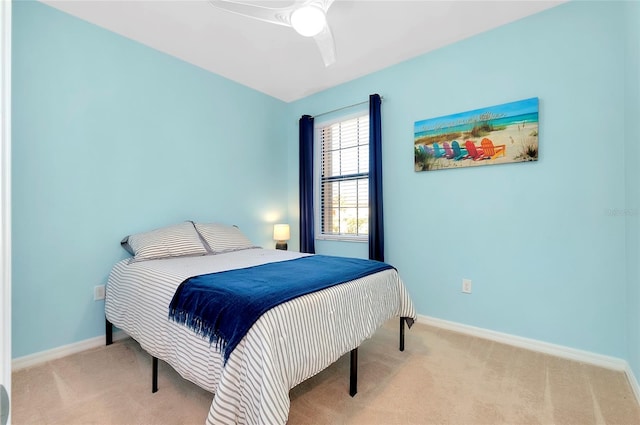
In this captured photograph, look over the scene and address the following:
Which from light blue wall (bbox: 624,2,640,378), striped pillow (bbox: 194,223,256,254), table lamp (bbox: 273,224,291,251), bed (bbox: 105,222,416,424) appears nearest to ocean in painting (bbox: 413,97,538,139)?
light blue wall (bbox: 624,2,640,378)

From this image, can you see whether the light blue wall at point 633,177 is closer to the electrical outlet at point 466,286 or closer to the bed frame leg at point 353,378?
the electrical outlet at point 466,286

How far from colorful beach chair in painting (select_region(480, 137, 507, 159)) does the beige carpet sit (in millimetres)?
1568

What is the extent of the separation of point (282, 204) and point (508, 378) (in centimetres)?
303

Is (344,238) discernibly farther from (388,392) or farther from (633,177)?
(633,177)

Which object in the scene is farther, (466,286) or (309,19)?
(466,286)

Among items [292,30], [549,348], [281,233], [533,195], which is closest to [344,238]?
[281,233]

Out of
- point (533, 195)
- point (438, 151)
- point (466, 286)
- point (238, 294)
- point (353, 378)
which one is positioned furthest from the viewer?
point (438, 151)

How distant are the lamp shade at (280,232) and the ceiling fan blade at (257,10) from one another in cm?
236

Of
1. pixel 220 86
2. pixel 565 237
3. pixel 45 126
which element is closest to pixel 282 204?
pixel 220 86

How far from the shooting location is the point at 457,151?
106 inches

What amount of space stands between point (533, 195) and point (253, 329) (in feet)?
7.67

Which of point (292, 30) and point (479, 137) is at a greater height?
point (292, 30)

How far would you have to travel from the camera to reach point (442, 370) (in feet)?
6.53

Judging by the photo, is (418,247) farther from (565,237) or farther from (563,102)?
(563,102)
